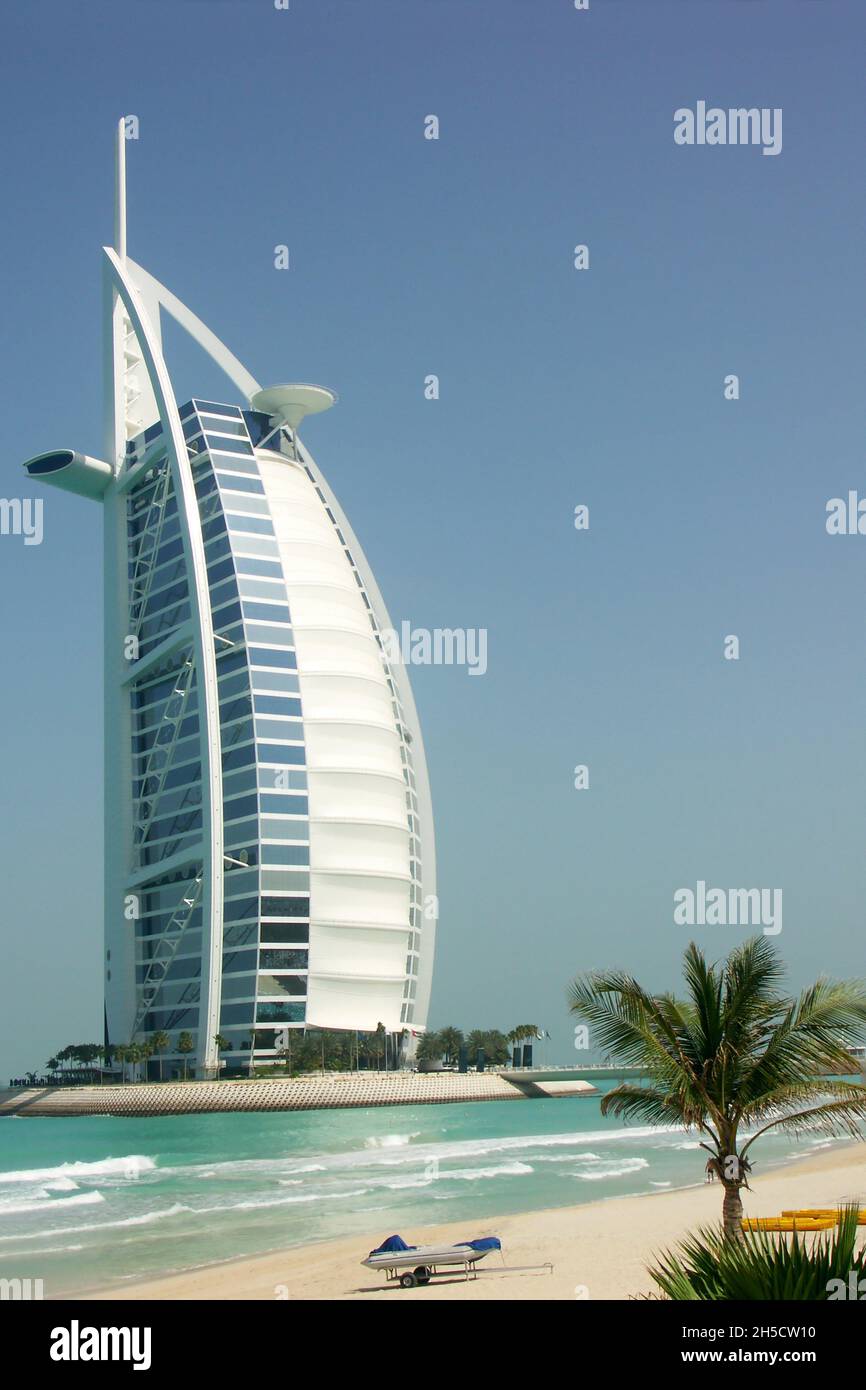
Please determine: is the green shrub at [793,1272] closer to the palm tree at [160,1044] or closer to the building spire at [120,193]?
the palm tree at [160,1044]

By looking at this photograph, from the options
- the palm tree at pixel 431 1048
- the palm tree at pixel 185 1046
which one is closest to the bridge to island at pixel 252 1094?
the palm tree at pixel 185 1046

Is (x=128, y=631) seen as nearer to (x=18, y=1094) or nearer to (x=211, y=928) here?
(x=211, y=928)

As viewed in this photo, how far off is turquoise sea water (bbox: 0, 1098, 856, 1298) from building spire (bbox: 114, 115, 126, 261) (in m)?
70.2

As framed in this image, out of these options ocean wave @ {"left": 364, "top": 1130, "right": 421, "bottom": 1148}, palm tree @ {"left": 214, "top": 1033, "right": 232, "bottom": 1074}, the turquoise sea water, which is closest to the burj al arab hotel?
palm tree @ {"left": 214, "top": 1033, "right": 232, "bottom": 1074}

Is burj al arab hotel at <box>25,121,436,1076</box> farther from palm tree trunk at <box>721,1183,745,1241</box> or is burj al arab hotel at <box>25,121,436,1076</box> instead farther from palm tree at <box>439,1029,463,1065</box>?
palm tree trunk at <box>721,1183,745,1241</box>

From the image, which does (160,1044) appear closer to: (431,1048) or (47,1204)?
(431,1048)

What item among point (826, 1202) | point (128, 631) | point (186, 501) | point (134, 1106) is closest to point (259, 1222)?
point (826, 1202)

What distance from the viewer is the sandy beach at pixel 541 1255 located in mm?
23844

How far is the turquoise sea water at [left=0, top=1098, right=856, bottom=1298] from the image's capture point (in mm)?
34031

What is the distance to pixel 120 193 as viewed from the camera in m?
120

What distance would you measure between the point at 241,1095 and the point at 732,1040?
7703cm

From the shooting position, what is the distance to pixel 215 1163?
186ft

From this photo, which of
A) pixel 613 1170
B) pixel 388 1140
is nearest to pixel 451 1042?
pixel 388 1140
